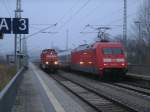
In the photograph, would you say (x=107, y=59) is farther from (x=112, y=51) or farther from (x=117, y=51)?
(x=117, y=51)

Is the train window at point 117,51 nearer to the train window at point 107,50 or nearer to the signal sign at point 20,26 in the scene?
the train window at point 107,50

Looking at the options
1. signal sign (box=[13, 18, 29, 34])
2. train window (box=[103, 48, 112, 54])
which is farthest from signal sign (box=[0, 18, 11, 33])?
train window (box=[103, 48, 112, 54])

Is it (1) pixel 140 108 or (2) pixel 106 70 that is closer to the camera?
(1) pixel 140 108

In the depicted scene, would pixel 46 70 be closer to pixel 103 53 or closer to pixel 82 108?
pixel 103 53

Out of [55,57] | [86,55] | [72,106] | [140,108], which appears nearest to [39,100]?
[72,106]

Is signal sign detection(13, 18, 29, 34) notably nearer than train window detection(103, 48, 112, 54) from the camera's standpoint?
Yes

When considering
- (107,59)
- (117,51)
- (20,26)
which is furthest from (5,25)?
(117,51)

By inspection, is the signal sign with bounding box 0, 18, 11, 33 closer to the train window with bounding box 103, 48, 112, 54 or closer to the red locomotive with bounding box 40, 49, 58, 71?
the train window with bounding box 103, 48, 112, 54

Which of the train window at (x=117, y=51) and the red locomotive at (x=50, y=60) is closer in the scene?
the train window at (x=117, y=51)

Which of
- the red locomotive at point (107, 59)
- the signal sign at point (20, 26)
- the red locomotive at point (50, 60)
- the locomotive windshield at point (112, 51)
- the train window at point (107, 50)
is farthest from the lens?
the red locomotive at point (50, 60)

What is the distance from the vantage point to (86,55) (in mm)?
45188

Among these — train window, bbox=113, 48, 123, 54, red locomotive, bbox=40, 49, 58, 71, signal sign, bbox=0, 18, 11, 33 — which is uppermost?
signal sign, bbox=0, 18, 11, 33

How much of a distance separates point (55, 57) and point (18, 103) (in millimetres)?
44395

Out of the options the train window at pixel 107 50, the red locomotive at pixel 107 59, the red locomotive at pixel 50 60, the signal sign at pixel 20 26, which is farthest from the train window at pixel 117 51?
the red locomotive at pixel 50 60
